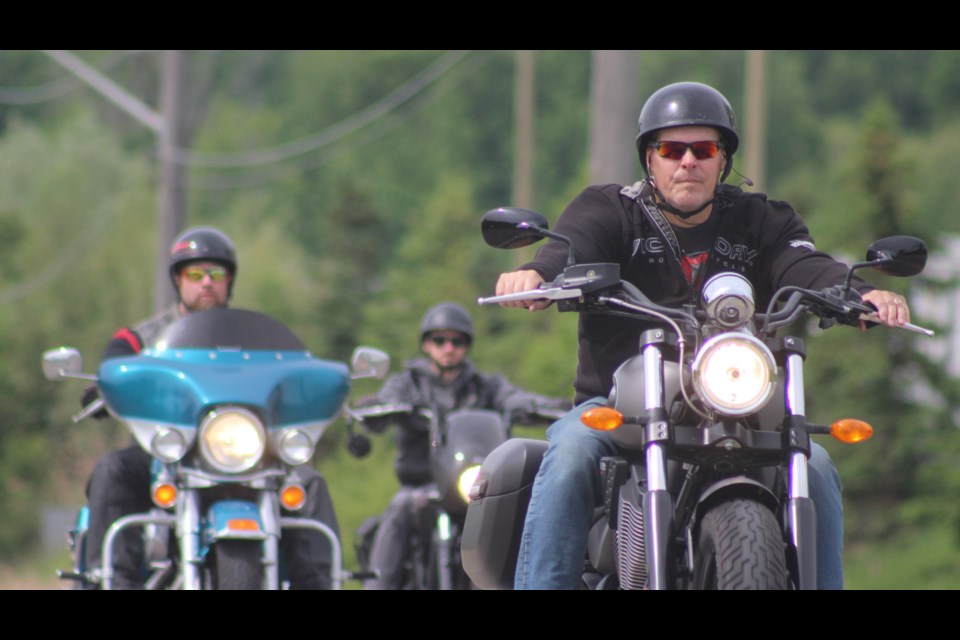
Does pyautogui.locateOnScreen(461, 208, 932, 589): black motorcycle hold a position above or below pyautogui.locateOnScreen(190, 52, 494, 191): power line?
below

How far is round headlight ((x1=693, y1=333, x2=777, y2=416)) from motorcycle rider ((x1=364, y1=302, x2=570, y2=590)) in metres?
5.19

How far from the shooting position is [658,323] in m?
5.59

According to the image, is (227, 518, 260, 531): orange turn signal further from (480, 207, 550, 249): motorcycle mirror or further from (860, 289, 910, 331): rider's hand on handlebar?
(860, 289, 910, 331): rider's hand on handlebar

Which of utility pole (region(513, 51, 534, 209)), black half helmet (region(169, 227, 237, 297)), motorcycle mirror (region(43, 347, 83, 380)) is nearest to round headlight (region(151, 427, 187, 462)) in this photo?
motorcycle mirror (region(43, 347, 83, 380))

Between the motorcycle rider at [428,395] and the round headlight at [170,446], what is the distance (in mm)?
3108

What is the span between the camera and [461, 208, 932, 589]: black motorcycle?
15.6 feet

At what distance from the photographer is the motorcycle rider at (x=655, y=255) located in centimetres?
534

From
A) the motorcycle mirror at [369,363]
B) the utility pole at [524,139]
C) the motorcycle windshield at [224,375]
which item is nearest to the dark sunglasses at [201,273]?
the motorcycle windshield at [224,375]

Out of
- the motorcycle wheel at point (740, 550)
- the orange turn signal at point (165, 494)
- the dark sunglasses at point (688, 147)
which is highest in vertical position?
the dark sunglasses at point (688, 147)

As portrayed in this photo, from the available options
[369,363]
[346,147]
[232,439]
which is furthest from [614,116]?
[346,147]

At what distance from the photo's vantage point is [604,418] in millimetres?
4996

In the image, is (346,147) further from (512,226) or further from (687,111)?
(512,226)

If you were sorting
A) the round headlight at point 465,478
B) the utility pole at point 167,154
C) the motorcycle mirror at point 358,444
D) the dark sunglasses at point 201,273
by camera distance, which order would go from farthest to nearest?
the utility pole at point 167,154, the motorcycle mirror at point 358,444, the round headlight at point 465,478, the dark sunglasses at point 201,273

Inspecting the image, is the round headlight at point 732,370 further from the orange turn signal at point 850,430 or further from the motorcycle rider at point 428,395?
the motorcycle rider at point 428,395
